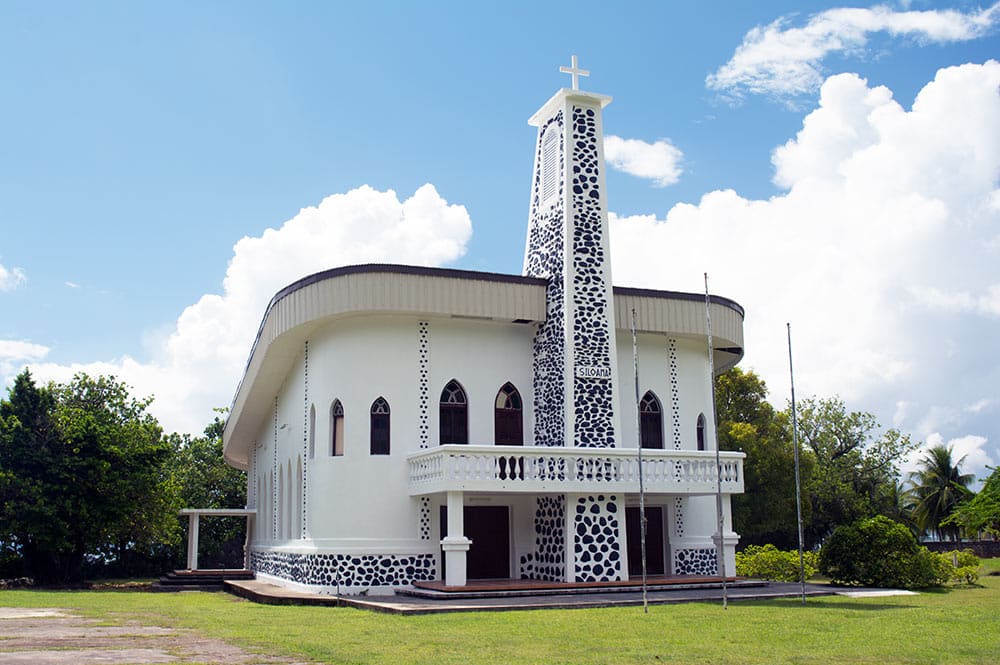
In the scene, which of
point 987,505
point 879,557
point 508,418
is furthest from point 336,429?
point 987,505

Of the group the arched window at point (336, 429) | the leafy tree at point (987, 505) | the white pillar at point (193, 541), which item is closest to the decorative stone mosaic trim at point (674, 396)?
the arched window at point (336, 429)

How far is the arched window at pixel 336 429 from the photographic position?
21.8 meters

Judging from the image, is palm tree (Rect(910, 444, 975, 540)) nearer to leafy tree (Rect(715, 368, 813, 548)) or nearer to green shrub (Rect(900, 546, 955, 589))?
leafy tree (Rect(715, 368, 813, 548))

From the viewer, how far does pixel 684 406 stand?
24.6 m

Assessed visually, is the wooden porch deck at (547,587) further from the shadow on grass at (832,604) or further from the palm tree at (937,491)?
the palm tree at (937,491)

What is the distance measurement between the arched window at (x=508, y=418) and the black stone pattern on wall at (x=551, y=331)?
0.43 meters

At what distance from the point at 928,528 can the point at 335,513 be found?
46588 millimetres

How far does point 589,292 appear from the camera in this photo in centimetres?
2209

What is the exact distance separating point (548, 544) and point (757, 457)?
17704 millimetres

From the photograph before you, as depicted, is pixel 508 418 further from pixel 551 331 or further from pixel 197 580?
pixel 197 580

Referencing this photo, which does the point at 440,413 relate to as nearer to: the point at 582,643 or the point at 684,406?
the point at 684,406

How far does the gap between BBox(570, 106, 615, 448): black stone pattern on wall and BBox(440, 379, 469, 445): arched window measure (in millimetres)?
2654

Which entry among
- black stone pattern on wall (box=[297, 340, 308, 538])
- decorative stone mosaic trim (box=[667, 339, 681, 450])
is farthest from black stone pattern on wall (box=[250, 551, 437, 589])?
decorative stone mosaic trim (box=[667, 339, 681, 450])

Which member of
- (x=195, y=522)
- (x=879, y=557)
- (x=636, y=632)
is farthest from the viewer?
(x=195, y=522)
